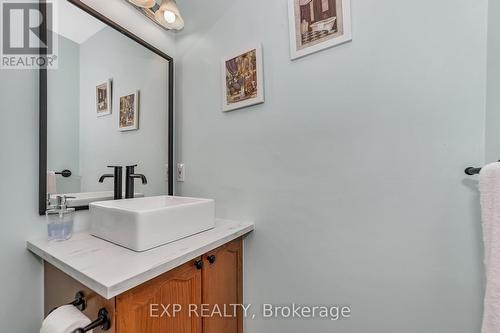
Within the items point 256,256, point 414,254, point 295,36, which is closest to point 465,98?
point 414,254

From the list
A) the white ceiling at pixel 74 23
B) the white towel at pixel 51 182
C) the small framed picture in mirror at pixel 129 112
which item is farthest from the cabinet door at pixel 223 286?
the white ceiling at pixel 74 23

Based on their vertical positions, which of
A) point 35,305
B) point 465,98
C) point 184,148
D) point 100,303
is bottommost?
point 35,305

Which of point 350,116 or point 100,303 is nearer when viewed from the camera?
point 100,303

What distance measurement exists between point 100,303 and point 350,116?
1045mm

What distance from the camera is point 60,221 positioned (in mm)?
832

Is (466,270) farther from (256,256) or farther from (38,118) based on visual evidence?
(38,118)

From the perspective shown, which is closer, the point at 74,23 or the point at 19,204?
the point at 19,204

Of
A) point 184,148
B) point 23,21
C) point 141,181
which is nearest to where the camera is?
point 23,21

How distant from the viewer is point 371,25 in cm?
83

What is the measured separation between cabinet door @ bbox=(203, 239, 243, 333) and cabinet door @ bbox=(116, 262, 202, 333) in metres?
0.06

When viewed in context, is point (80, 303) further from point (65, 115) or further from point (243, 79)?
point (243, 79)

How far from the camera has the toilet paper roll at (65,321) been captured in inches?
22.4

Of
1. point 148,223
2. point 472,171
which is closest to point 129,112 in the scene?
point 148,223

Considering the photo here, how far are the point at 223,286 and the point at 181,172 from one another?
722 mm
